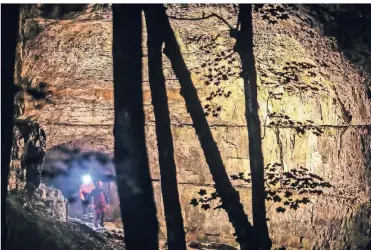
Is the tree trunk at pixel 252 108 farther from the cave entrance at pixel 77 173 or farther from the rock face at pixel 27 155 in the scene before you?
the rock face at pixel 27 155

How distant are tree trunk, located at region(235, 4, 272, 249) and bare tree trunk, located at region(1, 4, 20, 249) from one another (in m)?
1.99

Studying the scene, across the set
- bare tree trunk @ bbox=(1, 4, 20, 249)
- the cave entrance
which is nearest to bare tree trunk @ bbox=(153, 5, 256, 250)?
the cave entrance

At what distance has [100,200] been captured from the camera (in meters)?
2.98

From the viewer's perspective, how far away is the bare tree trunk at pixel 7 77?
3.06 meters

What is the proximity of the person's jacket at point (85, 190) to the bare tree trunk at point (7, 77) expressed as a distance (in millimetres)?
724

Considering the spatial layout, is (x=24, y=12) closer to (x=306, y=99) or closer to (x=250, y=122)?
(x=250, y=122)

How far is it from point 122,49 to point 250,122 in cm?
125

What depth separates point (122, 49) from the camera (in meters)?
2.94

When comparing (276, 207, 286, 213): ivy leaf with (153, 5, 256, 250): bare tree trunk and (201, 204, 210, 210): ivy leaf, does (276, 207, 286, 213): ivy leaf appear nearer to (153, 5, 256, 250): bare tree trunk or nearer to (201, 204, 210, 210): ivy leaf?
(153, 5, 256, 250): bare tree trunk

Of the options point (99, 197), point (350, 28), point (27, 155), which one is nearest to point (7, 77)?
point (27, 155)

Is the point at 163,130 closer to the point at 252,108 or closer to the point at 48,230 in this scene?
the point at 252,108

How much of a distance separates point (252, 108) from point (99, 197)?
4.96 ft

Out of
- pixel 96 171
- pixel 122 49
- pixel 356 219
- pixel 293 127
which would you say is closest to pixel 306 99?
pixel 293 127

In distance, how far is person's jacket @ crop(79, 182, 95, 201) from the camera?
298cm
